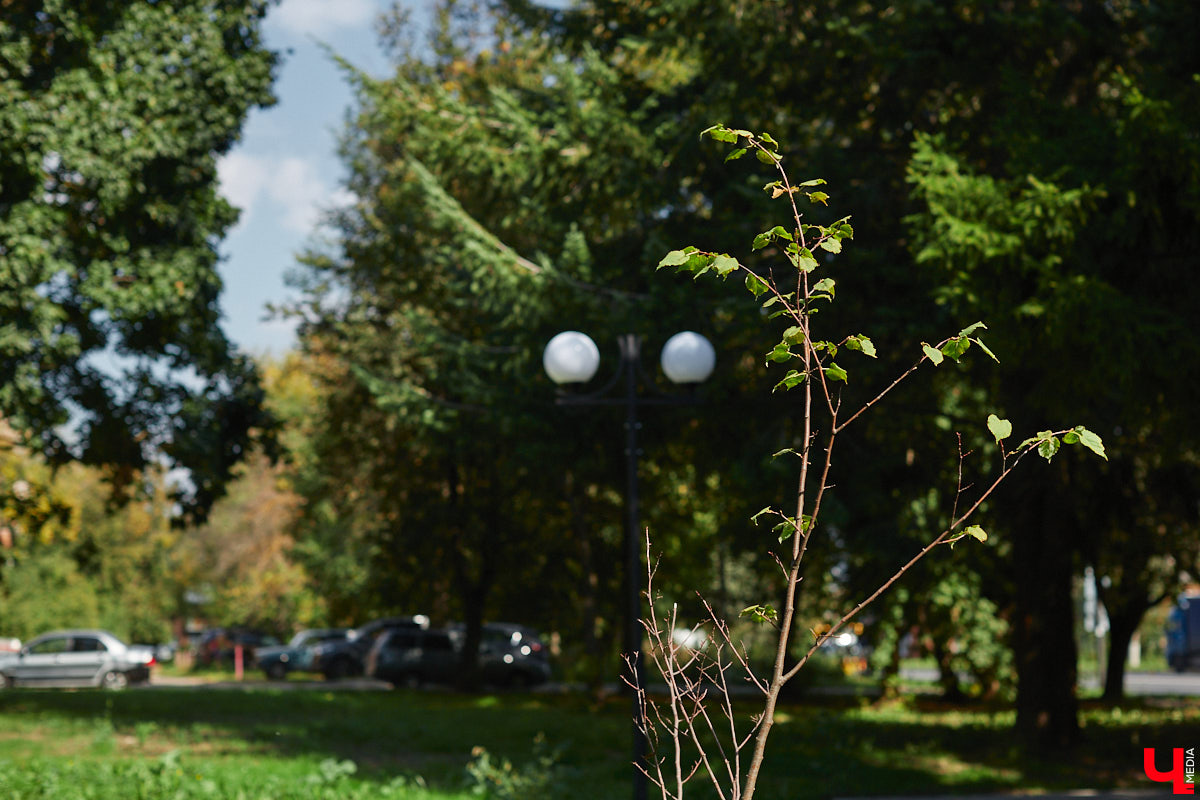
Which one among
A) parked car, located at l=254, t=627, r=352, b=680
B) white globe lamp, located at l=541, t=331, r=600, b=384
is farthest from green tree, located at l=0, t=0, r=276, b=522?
parked car, located at l=254, t=627, r=352, b=680

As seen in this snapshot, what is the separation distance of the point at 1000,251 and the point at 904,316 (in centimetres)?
248

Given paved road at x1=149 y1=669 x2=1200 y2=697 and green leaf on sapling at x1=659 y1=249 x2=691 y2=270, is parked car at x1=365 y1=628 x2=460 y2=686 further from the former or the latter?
green leaf on sapling at x1=659 y1=249 x2=691 y2=270

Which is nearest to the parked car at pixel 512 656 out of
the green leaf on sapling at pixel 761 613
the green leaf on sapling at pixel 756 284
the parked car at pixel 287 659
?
the parked car at pixel 287 659

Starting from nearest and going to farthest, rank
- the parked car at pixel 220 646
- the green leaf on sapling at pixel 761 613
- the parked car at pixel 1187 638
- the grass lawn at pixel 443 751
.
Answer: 1. the green leaf on sapling at pixel 761 613
2. the grass lawn at pixel 443 751
3. the parked car at pixel 220 646
4. the parked car at pixel 1187 638

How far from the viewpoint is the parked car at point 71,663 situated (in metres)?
32.3

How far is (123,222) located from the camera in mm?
16609

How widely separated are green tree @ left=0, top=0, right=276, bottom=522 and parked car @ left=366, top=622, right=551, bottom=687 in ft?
47.9

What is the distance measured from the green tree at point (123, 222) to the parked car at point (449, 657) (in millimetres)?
14601

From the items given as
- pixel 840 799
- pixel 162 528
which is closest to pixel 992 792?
pixel 840 799

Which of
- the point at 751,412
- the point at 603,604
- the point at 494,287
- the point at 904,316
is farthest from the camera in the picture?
the point at 603,604

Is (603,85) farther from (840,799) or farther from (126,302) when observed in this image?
(840,799)

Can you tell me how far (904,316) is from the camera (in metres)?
12.8

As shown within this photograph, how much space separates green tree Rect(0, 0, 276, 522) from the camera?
593 inches

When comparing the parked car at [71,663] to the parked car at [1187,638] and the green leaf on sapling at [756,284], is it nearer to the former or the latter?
the green leaf on sapling at [756,284]
